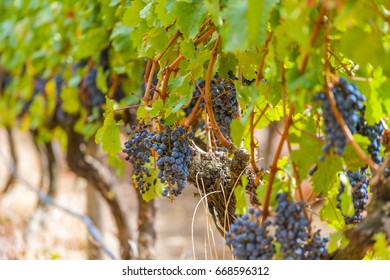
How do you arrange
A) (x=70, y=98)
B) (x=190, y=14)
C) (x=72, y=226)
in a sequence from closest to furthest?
(x=190, y=14) < (x=70, y=98) < (x=72, y=226)

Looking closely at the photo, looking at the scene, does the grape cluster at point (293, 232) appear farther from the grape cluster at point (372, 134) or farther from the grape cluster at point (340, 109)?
the grape cluster at point (372, 134)

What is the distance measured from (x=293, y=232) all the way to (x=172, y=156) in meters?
0.53

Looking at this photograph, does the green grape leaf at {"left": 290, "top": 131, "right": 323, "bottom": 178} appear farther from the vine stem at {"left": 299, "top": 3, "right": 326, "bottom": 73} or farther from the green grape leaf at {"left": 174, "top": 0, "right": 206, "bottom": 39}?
the green grape leaf at {"left": 174, "top": 0, "right": 206, "bottom": 39}

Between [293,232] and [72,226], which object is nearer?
[293,232]

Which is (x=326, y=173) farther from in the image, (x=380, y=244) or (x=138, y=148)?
(x=138, y=148)

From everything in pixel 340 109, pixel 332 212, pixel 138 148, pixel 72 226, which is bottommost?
pixel 72 226

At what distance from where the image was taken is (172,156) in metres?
1.70

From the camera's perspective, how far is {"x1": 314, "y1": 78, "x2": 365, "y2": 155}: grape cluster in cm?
120

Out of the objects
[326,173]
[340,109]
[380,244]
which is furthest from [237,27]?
[380,244]

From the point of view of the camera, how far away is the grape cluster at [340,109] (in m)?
1.20

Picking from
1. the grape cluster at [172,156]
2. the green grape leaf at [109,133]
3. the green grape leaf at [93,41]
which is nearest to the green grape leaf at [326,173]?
the grape cluster at [172,156]

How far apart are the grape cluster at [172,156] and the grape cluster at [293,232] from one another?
1.50ft

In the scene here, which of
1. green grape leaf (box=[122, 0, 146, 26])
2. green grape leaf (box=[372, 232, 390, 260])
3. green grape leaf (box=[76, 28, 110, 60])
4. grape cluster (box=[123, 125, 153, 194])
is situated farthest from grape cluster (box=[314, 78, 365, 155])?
green grape leaf (box=[76, 28, 110, 60])
